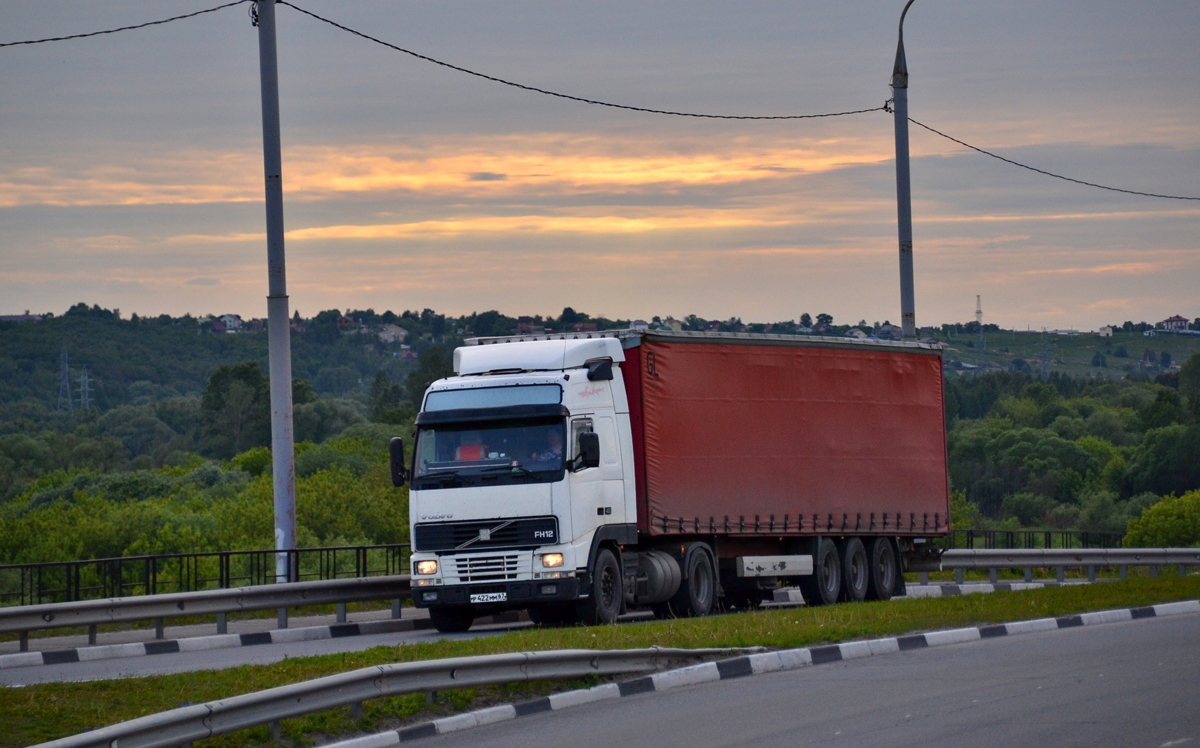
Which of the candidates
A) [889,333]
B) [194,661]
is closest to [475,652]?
[194,661]

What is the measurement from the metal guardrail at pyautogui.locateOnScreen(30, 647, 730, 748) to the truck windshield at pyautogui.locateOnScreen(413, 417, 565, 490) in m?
4.73

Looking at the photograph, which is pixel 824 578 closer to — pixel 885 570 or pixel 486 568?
pixel 885 570

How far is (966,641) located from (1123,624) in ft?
9.23

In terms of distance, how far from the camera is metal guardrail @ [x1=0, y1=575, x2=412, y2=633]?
18.0m

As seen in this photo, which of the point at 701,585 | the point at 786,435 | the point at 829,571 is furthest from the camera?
the point at 829,571

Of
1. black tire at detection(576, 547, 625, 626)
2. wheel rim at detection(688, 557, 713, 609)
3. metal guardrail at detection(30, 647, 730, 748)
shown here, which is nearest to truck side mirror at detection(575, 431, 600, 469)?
black tire at detection(576, 547, 625, 626)

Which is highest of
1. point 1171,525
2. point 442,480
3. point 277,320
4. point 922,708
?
point 277,320

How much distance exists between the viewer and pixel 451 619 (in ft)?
64.8

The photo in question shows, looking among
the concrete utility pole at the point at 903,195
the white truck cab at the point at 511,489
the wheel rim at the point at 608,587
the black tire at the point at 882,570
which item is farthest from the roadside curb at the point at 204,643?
the concrete utility pole at the point at 903,195

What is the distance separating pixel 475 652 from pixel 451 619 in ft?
20.1

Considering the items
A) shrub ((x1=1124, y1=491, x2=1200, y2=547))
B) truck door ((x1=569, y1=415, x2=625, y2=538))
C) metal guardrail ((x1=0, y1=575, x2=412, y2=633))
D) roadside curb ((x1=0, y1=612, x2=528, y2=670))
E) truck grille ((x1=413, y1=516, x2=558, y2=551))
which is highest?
truck door ((x1=569, y1=415, x2=625, y2=538))

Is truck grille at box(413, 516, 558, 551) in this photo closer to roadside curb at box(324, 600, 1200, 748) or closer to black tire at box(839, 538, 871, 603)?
roadside curb at box(324, 600, 1200, 748)

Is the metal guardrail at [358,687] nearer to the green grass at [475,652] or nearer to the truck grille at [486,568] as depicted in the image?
the green grass at [475,652]

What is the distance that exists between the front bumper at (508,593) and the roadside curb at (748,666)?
158 inches
